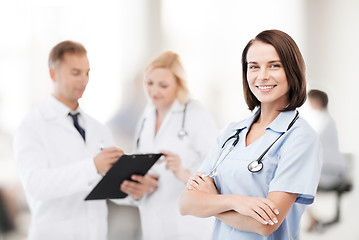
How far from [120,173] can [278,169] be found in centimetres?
121

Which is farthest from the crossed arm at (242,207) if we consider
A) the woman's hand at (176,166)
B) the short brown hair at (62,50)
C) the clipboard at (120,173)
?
the short brown hair at (62,50)

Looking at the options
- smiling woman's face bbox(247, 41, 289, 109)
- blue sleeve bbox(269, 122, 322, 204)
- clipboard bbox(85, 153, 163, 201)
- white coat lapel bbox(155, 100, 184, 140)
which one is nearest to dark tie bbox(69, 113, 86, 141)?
clipboard bbox(85, 153, 163, 201)

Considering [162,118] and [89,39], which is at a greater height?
[89,39]

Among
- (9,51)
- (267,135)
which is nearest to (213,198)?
(267,135)

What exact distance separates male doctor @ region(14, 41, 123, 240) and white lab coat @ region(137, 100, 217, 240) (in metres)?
0.26

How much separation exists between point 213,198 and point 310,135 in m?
0.40

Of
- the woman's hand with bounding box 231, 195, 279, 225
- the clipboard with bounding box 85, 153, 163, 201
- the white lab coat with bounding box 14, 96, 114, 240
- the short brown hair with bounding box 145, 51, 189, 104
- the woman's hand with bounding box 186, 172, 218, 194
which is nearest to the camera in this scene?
the woman's hand with bounding box 231, 195, 279, 225

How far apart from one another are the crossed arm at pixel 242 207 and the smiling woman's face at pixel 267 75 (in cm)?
35

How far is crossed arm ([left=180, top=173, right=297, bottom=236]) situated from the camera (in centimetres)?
149

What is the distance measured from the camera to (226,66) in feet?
9.25

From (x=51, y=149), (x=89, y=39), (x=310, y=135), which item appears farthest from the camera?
(x=89, y=39)

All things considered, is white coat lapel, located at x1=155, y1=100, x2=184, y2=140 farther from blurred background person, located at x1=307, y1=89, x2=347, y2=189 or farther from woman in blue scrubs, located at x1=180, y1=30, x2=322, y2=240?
woman in blue scrubs, located at x1=180, y1=30, x2=322, y2=240

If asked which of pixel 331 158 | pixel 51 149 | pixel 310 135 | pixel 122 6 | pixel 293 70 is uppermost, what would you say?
pixel 122 6

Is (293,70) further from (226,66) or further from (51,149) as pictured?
(51,149)
